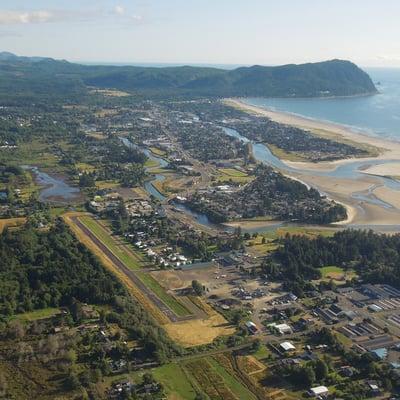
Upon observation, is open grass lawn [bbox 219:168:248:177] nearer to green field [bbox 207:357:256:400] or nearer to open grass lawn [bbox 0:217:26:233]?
open grass lawn [bbox 0:217:26:233]

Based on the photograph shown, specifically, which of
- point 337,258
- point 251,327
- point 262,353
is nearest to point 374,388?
point 262,353

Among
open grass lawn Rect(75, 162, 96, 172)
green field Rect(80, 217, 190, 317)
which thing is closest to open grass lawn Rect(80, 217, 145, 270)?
green field Rect(80, 217, 190, 317)

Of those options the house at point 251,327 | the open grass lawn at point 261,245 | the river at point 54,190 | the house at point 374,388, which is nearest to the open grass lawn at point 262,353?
the house at point 251,327

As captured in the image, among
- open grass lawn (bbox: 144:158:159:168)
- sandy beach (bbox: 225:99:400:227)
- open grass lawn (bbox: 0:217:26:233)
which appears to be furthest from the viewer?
open grass lawn (bbox: 144:158:159:168)

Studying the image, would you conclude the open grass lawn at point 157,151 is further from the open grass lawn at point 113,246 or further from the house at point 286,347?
the house at point 286,347

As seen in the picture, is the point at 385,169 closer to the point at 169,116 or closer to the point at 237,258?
the point at 237,258

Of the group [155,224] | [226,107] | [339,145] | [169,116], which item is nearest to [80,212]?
[155,224]

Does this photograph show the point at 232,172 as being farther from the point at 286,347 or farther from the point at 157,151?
the point at 286,347
